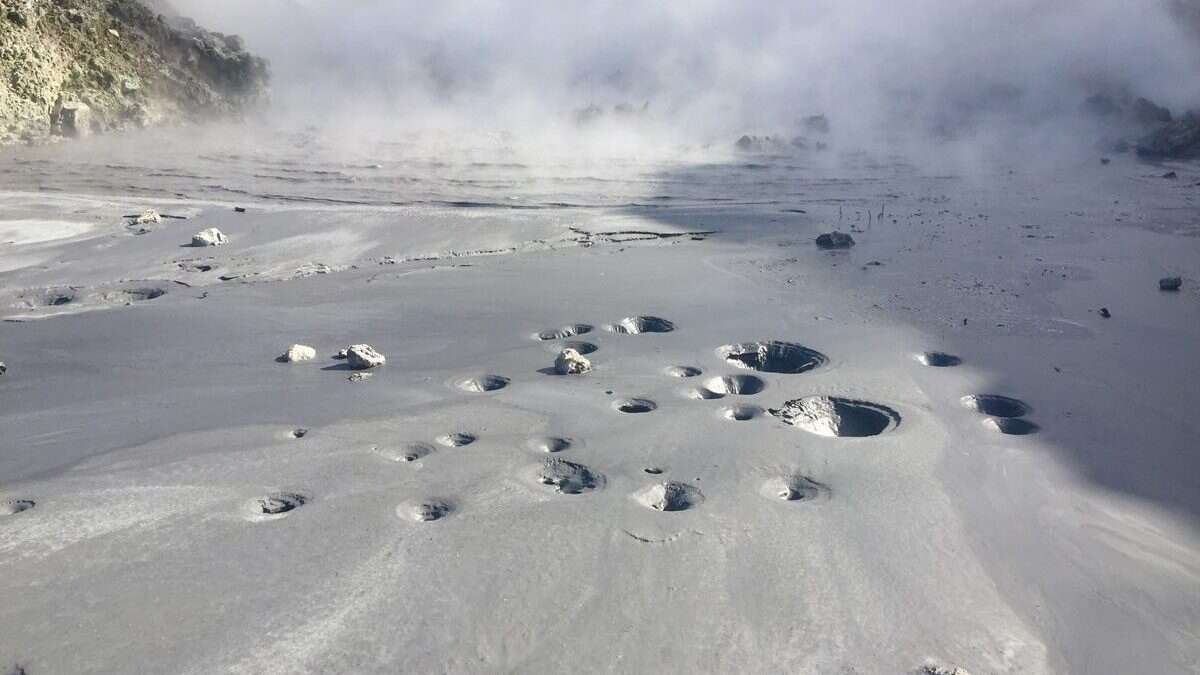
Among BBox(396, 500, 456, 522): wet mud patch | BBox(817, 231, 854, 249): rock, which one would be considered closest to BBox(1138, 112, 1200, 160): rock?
BBox(817, 231, 854, 249): rock

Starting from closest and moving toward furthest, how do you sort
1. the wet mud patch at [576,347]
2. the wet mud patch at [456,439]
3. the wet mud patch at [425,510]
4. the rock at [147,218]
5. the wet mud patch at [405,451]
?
1. the wet mud patch at [425,510]
2. the wet mud patch at [405,451]
3. the wet mud patch at [456,439]
4. the wet mud patch at [576,347]
5. the rock at [147,218]

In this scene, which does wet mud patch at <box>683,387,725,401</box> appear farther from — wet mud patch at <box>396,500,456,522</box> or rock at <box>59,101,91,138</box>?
rock at <box>59,101,91,138</box>

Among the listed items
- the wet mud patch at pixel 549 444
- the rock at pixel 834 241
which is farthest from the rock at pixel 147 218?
the wet mud patch at pixel 549 444

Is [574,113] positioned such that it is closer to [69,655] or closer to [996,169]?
[996,169]

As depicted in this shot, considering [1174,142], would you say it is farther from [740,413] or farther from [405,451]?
[405,451]

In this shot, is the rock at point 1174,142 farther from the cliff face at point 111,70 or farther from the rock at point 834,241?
the cliff face at point 111,70
